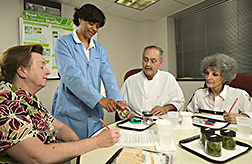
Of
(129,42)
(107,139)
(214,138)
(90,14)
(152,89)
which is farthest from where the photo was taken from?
(129,42)

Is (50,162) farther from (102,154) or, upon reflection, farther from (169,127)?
(169,127)

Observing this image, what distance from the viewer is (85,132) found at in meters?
1.51

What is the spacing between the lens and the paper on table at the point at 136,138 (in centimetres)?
89

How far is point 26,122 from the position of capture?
2.51 feet

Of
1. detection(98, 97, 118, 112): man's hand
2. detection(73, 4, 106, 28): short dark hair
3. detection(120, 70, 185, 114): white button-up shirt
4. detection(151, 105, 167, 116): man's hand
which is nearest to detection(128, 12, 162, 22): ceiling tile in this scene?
detection(120, 70, 185, 114): white button-up shirt

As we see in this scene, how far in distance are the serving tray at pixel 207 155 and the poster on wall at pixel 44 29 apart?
2573mm

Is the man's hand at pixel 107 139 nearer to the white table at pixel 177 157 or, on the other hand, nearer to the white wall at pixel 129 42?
the white table at pixel 177 157

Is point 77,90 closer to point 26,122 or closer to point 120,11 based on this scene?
point 26,122

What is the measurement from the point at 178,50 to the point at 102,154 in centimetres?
330

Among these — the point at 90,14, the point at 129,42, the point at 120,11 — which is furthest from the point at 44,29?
the point at 129,42

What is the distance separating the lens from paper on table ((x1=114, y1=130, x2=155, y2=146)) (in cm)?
89

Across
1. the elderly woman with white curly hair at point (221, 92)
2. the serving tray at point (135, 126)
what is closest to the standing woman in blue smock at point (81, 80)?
the serving tray at point (135, 126)

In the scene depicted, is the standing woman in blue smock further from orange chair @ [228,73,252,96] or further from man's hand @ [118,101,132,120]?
orange chair @ [228,73,252,96]

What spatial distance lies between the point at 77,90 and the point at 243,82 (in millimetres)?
1722
